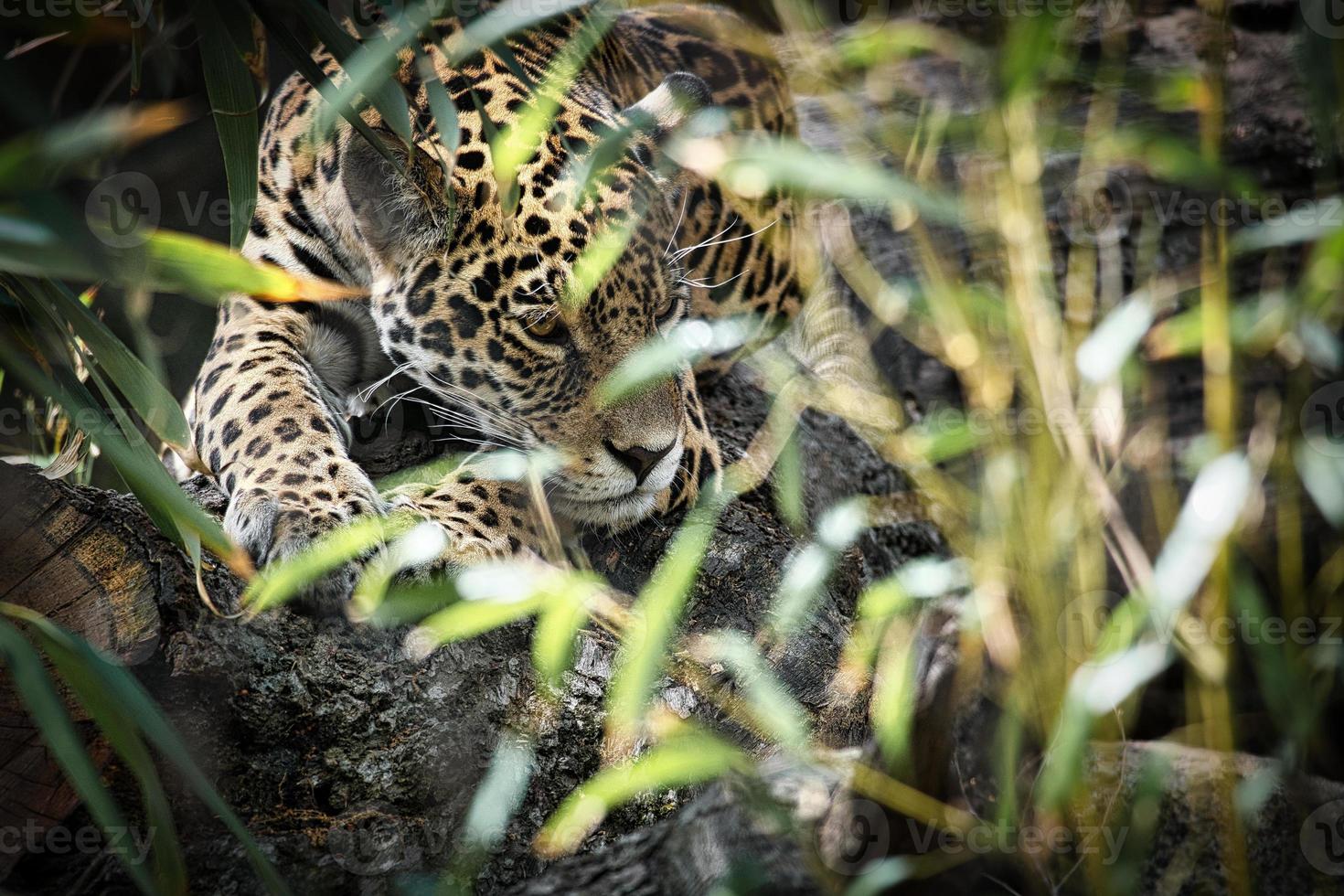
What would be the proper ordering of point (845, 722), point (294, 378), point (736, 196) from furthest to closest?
1. point (736, 196)
2. point (294, 378)
3. point (845, 722)

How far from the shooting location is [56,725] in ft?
4.97

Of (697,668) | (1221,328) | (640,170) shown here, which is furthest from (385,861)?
(1221,328)

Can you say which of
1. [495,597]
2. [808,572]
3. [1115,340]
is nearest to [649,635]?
[495,597]

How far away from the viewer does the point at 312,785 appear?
2023 millimetres

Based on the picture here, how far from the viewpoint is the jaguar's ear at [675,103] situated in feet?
9.42

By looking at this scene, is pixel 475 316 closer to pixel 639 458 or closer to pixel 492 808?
pixel 639 458

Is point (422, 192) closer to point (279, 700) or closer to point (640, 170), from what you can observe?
point (640, 170)

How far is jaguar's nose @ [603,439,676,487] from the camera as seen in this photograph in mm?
2682

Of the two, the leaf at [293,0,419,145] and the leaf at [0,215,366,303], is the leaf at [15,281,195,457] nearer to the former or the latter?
the leaf at [0,215,366,303]

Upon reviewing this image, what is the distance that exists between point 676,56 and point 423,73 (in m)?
2.58

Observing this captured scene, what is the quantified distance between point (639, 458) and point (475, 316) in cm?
55

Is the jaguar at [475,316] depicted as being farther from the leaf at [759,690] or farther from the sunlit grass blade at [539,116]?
the leaf at [759,690]

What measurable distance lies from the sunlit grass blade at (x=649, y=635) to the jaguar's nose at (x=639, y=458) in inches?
8.1

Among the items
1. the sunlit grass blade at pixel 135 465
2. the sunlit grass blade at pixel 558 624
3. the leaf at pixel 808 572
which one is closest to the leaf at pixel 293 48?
the sunlit grass blade at pixel 135 465
